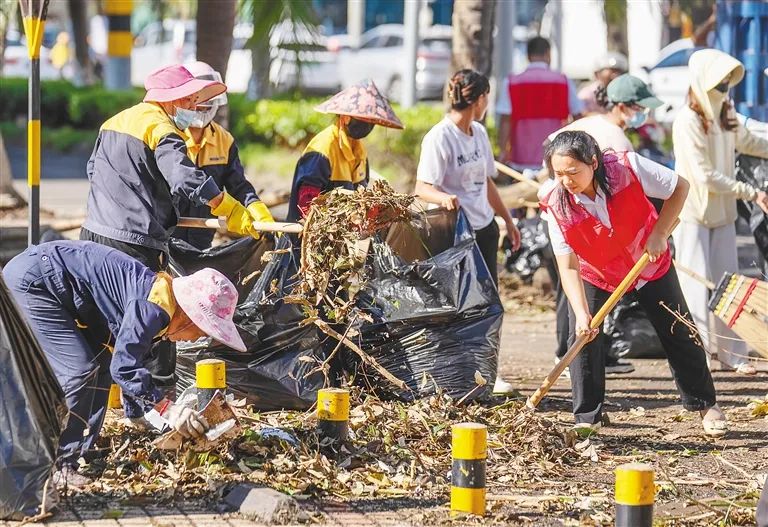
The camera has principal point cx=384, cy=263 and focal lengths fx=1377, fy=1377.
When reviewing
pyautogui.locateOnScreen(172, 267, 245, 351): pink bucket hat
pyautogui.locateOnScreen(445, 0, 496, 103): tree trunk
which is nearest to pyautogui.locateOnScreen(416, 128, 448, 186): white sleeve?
pyautogui.locateOnScreen(172, 267, 245, 351): pink bucket hat

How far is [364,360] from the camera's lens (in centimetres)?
668

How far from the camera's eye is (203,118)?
6.66 meters

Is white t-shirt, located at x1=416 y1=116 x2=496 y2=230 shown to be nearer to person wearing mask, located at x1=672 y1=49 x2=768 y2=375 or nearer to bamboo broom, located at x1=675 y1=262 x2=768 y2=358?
person wearing mask, located at x1=672 y1=49 x2=768 y2=375

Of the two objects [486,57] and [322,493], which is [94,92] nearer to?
[486,57]

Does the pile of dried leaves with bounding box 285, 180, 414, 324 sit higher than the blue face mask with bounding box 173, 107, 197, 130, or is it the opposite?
the blue face mask with bounding box 173, 107, 197, 130

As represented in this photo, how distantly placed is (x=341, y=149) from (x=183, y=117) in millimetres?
1155

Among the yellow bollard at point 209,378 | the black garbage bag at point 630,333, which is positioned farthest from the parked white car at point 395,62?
the yellow bollard at point 209,378

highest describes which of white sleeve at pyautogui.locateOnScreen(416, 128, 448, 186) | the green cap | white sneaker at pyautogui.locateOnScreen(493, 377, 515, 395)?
the green cap

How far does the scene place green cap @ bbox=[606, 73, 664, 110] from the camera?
796 centimetres

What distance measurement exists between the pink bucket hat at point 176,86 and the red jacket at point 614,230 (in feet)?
5.53

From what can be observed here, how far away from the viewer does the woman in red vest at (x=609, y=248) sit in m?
6.27

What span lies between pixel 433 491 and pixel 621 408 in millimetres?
2206

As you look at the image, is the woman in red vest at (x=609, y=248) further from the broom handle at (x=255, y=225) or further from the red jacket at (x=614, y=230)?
the broom handle at (x=255, y=225)

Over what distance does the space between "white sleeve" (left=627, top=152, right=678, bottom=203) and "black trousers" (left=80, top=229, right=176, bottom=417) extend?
2.27m
